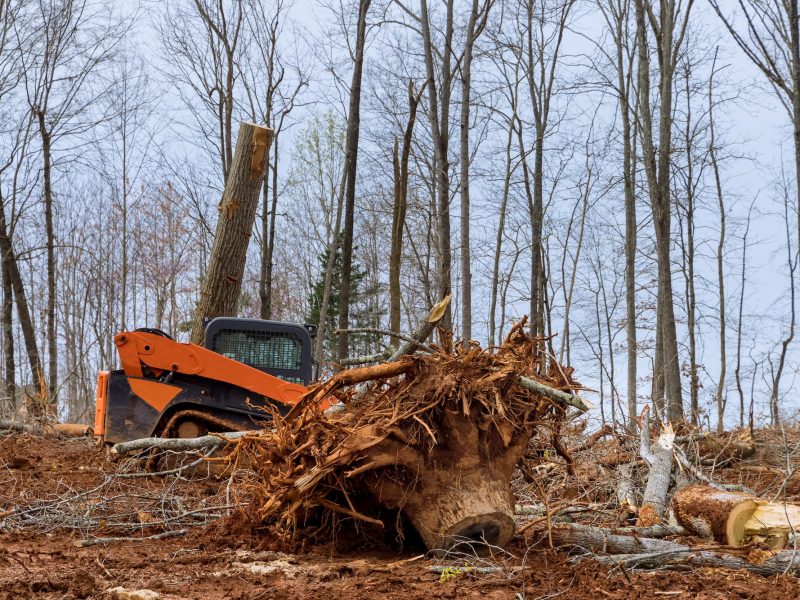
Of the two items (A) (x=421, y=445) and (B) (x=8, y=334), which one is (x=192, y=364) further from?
(B) (x=8, y=334)

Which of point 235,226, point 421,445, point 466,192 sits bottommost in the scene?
point 421,445

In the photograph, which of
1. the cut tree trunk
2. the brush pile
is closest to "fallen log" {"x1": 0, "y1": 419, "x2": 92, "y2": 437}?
the brush pile

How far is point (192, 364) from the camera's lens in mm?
8352

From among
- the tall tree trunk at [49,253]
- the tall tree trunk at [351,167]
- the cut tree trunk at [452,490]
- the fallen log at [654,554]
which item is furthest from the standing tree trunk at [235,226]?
the fallen log at [654,554]

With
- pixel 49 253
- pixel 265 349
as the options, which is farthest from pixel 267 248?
pixel 265 349

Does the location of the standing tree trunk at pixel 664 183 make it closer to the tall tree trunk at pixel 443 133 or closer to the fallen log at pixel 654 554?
the tall tree trunk at pixel 443 133

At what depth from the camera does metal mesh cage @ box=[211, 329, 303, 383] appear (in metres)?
9.34

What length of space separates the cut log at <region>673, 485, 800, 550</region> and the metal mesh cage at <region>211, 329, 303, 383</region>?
201 inches

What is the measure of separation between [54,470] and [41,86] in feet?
41.0

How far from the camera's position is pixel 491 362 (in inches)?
195

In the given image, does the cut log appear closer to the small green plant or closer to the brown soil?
the brown soil

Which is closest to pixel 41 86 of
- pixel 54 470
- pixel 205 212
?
pixel 205 212

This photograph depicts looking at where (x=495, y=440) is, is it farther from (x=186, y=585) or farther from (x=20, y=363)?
(x=20, y=363)

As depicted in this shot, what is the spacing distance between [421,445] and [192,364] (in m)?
4.29
